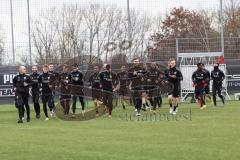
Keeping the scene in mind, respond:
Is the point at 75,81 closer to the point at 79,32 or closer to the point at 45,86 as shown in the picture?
the point at 45,86

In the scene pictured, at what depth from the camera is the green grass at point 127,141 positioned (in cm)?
1087

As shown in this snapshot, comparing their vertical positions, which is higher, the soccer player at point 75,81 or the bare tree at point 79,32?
the bare tree at point 79,32

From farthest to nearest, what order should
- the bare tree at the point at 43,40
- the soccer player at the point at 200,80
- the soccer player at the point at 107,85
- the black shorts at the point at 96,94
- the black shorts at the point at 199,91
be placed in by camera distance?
1. the bare tree at the point at 43,40
2. the black shorts at the point at 199,91
3. the soccer player at the point at 200,80
4. the black shorts at the point at 96,94
5. the soccer player at the point at 107,85

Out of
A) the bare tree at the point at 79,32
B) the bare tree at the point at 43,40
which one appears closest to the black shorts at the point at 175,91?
the bare tree at the point at 79,32

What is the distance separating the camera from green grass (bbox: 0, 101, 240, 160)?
35.7ft

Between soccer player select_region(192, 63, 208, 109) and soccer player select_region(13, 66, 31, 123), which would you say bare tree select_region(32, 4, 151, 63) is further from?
soccer player select_region(13, 66, 31, 123)

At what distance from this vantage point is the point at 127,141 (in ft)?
43.1

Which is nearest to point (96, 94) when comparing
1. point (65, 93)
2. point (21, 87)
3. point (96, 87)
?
point (96, 87)

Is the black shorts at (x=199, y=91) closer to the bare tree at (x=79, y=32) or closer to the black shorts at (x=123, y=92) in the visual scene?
the black shorts at (x=123, y=92)

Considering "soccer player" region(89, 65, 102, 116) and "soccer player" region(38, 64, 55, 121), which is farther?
"soccer player" region(89, 65, 102, 116)

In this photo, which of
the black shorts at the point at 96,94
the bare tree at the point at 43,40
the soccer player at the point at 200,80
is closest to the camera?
the black shorts at the point at 96,94

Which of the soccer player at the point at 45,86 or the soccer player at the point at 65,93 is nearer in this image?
the soccer player at the point at 45,86

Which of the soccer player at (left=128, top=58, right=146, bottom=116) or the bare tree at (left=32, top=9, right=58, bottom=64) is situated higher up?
the bare tree at (left=32, top=9, right=58, bottom=64)

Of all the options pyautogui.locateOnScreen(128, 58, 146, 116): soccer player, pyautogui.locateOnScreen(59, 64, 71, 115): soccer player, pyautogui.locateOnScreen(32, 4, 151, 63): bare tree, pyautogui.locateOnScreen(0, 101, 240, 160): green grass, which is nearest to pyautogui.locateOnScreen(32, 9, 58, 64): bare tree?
pyautogui.locateOnScreen(32, 4, 151, 63): bare tree
